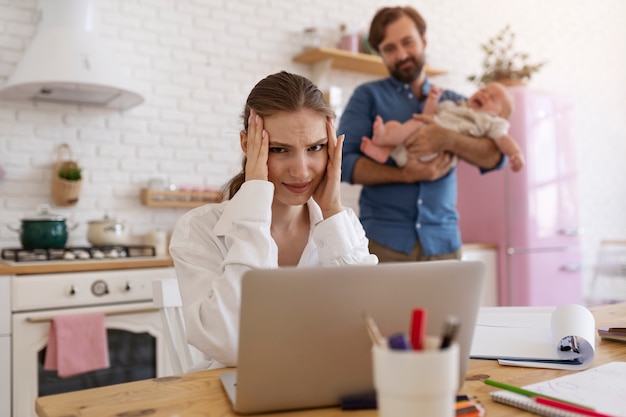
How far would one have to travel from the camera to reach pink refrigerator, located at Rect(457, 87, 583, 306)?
3.61 metres

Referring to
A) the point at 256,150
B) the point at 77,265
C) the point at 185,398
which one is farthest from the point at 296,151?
the point at 77,265

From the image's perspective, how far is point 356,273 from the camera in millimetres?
659

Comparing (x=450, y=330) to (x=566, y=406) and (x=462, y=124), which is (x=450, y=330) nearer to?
(x=566, y=406)

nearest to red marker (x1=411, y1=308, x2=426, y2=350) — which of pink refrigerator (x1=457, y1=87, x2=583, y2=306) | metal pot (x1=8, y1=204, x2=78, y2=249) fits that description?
metal pot (x1=8, y1=204, x2=78, y2=249)

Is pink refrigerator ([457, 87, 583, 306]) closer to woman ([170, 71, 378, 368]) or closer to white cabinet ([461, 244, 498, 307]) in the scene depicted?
white cabinet ([461, 244, 498, 307])

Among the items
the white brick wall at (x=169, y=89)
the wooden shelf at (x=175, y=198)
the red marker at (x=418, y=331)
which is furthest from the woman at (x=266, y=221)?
the white brick wall at (x=169, y=89)

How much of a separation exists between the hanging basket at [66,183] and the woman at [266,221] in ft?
5.53

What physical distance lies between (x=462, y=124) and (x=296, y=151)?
1.27 m

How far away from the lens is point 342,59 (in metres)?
3.64

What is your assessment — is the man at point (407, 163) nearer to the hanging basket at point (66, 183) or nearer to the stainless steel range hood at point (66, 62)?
the stainless steel range hood at point (66, 62)

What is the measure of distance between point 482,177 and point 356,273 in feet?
11.1

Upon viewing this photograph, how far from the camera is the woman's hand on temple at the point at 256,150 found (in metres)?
1.23

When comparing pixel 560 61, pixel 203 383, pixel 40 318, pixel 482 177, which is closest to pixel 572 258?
pixel 482 177

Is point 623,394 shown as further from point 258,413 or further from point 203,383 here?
point 203,383
